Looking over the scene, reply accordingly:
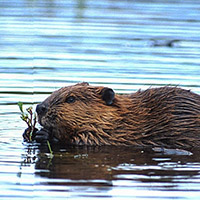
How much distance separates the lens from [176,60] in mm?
11398

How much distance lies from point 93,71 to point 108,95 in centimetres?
352

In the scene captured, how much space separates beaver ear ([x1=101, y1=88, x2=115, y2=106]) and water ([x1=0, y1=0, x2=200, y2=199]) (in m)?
0.43

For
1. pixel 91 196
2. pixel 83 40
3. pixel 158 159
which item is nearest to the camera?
pixel 91 196

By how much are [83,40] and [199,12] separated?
5111 mm

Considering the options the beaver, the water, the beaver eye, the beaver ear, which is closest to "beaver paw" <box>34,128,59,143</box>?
the beaver

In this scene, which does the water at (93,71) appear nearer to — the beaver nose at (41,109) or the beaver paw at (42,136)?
the beaver paw at (42,136)

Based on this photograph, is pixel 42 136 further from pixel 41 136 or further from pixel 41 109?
pixel 41 109

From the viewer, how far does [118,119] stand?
6.95m

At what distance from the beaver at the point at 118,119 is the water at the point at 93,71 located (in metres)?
0.17

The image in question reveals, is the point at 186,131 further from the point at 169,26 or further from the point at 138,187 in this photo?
the point at 169,26

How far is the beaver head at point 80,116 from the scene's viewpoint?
6898 millimetres

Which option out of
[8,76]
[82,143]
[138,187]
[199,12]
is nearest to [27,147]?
[82,143]

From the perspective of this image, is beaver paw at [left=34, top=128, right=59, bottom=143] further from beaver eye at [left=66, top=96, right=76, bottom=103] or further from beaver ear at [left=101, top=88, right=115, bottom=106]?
beaver ear at [left=101, top=88, right=115, bottom=106]

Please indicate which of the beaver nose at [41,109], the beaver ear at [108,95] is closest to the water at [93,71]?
the beaver nose at [41,109]
